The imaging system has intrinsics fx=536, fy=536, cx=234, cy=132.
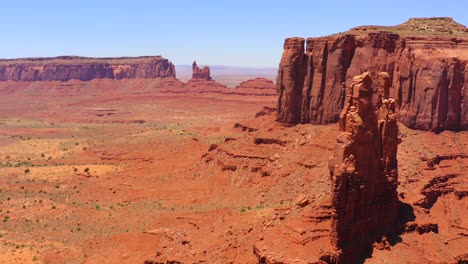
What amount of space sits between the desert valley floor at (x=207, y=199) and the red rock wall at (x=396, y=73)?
5.77 feet

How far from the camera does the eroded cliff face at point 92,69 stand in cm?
18175

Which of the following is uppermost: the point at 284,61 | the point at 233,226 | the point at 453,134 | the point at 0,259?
the point at 284,61

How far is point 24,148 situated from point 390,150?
69971 mm

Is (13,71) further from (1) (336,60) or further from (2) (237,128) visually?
(1) (336,60)

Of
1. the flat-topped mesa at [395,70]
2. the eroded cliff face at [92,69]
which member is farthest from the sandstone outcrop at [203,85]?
the flat-topped mesa at [395,70]

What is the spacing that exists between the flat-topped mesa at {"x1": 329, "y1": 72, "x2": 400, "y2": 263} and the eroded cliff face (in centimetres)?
15206

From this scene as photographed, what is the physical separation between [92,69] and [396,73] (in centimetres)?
15184

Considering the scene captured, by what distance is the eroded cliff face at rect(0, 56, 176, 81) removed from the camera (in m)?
182

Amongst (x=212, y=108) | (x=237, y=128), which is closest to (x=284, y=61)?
(x=237, y=128)

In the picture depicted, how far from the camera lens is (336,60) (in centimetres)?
4862

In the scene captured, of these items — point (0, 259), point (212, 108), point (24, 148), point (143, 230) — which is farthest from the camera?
point (212, 108)

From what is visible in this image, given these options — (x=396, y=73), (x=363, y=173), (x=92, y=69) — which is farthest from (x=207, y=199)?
(x=92, y=69)

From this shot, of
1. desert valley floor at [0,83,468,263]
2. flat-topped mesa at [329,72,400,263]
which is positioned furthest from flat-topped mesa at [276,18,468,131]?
flat-topped mesa at [329,72,400,263]

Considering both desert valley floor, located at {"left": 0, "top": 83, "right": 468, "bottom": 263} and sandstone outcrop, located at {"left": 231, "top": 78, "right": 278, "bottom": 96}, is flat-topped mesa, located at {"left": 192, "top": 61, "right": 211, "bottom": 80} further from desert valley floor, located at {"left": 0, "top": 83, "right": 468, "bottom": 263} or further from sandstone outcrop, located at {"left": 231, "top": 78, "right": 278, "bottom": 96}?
desert valley floor, located at {"left": 0, "top": 83, "right": 468, "bottom": 263}
